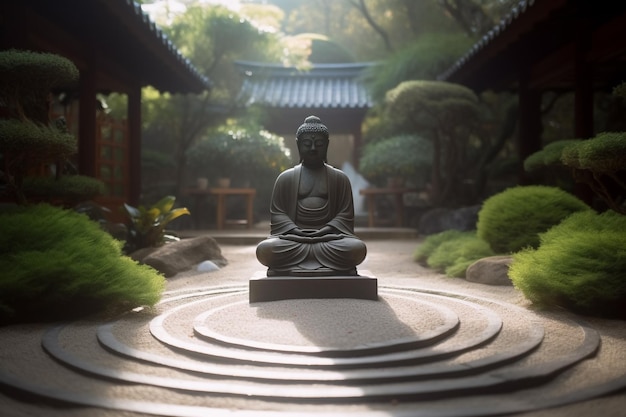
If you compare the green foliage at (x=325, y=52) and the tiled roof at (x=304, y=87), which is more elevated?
the green foliage at (x=325, y=52)

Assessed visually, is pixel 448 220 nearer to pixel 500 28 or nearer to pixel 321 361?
pixel 500 28

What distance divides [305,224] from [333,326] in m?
1.77

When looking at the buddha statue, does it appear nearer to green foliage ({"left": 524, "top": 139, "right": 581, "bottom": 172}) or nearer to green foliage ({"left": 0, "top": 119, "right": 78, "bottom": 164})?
green foliage ({"left": 0, "top": 119, "right": 78, "bottom": 164})

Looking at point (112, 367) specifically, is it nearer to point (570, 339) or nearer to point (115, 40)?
point (570, 339)

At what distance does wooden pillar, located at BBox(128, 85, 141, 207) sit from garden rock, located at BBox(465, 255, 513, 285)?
748cm

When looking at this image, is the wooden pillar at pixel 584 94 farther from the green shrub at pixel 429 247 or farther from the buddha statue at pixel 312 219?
the buddha statue at pixel 312 219

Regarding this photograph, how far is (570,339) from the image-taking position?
423 centimetres

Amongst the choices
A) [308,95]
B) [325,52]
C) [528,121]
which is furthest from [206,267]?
[325,52]

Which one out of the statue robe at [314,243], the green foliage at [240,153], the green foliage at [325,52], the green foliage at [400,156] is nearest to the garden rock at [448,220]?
the green foliage at [400,156]

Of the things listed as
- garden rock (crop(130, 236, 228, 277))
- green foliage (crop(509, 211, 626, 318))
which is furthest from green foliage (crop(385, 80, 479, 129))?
green foliage (crop(509, 211, 626, 318))

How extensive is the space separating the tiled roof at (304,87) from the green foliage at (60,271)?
12.2 meters

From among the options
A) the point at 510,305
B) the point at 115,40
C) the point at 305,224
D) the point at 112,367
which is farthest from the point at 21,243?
the point at 115,40

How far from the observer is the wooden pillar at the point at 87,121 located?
9.35 meters

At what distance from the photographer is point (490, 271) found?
273 inches
